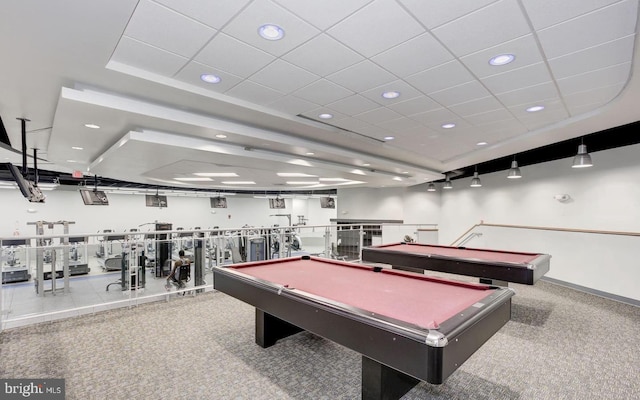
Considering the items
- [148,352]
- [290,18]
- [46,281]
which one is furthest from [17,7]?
[46,281]

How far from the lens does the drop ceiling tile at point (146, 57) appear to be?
255 centimetres

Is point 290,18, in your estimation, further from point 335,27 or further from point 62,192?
Answer: point 62,192

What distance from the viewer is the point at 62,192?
13.7 metres

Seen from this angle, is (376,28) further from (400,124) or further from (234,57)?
(400,124)

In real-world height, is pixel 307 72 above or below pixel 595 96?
above

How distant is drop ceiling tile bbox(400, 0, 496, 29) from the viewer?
2.02m

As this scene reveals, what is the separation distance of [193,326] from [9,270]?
982 centimetres

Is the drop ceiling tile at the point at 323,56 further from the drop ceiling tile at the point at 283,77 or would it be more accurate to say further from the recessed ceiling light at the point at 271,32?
the recessed ceiling light at the point at 271,32

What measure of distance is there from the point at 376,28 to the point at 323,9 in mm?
464

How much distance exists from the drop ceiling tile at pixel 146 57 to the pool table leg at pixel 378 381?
9.84ft

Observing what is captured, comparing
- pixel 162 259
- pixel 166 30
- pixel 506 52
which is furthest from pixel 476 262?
pixel 162 259

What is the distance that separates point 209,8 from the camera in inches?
82.3

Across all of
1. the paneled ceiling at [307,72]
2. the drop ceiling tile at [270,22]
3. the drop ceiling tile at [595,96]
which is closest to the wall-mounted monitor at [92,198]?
Result: the paneled ceiling at [307,72]

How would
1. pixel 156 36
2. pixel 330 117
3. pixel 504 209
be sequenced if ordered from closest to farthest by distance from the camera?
pixel 156 36 < pixel 330 117 < pixel 504 209
